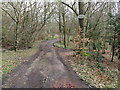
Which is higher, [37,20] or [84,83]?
[37,20]

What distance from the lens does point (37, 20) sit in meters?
17.8

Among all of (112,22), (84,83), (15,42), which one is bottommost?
(84,83)

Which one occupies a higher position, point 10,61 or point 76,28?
point 76,28

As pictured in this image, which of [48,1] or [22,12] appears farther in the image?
[48,1]

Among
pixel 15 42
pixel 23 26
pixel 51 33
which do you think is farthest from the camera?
pixel 51 33

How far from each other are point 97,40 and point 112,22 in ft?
10.5

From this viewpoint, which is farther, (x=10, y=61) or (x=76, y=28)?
(x=76, y=28)

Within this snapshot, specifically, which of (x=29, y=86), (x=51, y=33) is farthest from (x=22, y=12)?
(x=51, y=33)

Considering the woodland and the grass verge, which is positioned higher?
the woodland

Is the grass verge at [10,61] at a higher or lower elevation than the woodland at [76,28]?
lower

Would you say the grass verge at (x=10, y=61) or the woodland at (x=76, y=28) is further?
the woodland at (x=76, y=28)

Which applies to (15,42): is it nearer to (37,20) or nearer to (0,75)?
(37,20)

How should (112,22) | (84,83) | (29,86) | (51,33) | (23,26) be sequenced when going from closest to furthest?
(29,86), (84,83), (112,22), (23,26), (51,33)

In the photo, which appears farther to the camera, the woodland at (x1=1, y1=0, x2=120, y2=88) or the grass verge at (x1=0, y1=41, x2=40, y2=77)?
the woodland at (x1=1, y1=0, x2=120, y2=88)
